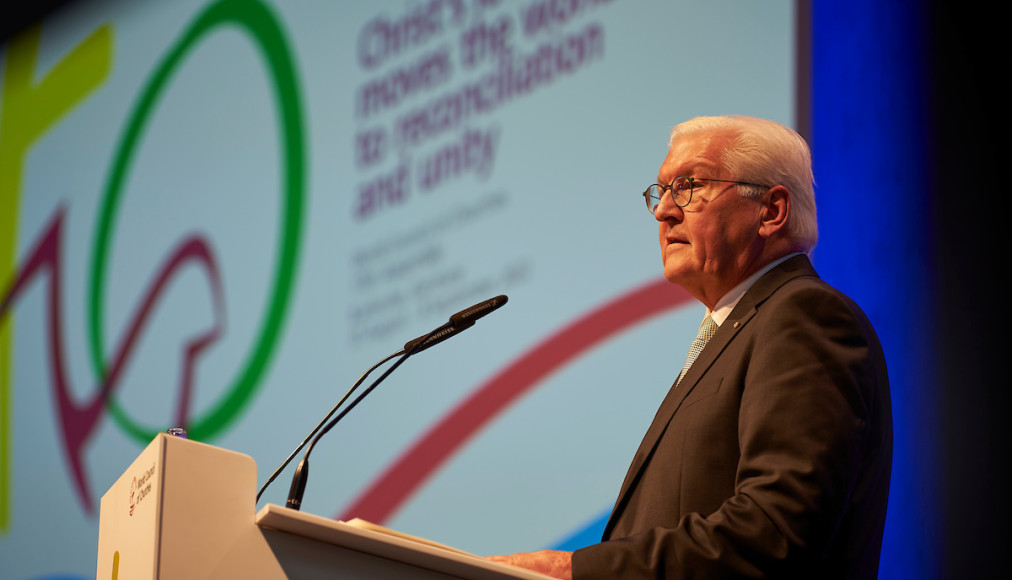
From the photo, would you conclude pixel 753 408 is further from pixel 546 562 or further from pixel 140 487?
pixel 140 487

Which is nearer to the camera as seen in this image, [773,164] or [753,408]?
[753,408]

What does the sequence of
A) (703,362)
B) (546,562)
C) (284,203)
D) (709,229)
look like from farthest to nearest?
1. (284,203)
2. (709,229)
3. (703,362)
4. (546,562)

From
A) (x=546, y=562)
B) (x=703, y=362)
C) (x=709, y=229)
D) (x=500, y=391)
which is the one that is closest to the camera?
(x=546, y=562)

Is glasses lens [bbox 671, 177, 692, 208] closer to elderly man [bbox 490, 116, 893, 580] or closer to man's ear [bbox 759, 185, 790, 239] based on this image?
elderly man [bbox 490, 116, 893, 580]

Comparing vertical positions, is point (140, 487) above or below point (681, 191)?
below

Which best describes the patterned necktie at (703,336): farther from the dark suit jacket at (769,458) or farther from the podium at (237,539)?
the podium at (237,539)

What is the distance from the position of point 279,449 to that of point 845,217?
2.02 metres

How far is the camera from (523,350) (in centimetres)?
322

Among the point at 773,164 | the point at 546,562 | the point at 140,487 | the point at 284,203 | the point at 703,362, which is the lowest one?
the point at 546,562

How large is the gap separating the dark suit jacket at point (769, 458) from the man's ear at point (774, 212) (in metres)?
0.13

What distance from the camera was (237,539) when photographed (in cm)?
141

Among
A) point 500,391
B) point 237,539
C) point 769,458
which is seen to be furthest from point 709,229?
point 500,391

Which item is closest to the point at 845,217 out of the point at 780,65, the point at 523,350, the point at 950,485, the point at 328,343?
the point at 780,65

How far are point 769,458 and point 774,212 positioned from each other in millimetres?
630
